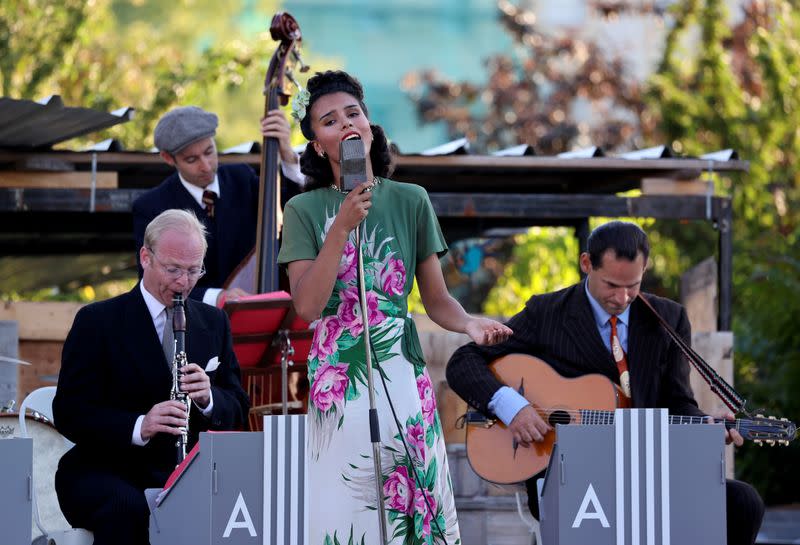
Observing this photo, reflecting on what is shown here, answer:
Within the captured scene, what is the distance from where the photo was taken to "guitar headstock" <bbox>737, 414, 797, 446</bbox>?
4.74 metres

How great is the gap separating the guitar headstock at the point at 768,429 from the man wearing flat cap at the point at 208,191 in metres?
2.32

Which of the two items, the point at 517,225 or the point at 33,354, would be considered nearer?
the point at 33,354

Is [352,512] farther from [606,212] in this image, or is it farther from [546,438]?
[606,212]

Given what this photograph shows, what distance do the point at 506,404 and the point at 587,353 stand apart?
15.0 inches

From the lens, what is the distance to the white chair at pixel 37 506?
176 inches

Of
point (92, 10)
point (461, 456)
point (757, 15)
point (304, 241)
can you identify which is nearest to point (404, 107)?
point (757, 15)

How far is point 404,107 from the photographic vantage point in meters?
41.2

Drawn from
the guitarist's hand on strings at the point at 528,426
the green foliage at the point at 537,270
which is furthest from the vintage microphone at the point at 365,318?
the green foliage at the point at 537,270

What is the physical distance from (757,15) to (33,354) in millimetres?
11254

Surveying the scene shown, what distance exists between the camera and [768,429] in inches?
188

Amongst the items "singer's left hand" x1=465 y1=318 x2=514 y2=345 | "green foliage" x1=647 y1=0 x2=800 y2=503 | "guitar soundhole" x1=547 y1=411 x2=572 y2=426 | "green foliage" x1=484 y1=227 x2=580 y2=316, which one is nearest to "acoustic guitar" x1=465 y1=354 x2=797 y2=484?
"guitar soundhole" x1=547 y1=411 x2=572 y2=426

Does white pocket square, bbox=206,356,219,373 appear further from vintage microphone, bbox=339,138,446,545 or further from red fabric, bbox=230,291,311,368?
vintage microphone, bbox=339,138,446,545

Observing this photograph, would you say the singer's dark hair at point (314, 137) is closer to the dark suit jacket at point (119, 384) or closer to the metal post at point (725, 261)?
the dark suit jacket at point (119, 384)

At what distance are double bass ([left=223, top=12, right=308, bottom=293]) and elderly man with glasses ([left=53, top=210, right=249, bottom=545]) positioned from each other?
3.90 feet
